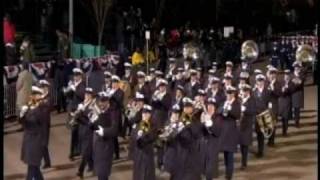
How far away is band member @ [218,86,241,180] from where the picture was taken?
14.1 metres

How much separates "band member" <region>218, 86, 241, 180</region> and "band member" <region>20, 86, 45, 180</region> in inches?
129

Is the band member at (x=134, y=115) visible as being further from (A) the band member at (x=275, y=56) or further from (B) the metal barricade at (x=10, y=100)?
(A) the band member at (x=275, y=56)

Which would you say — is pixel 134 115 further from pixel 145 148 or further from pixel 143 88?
pixel 143 88

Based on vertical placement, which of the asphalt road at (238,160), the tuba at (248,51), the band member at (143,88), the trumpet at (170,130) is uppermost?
the tuba at (248,51)

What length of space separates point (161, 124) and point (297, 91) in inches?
232

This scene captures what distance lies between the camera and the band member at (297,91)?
63.7 ft

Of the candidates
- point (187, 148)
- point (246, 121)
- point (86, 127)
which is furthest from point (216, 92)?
point (187, 148)

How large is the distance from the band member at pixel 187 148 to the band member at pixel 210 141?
572 millimetres

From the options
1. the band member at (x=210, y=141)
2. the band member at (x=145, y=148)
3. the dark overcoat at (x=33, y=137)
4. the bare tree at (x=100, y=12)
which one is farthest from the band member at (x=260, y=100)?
the bare tree at (x=100, y=12)

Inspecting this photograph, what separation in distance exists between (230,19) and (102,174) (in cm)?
2742

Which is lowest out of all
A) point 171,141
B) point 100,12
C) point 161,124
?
point 171,141

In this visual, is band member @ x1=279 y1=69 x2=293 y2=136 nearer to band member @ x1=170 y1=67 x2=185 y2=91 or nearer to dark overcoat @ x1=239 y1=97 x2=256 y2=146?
band member @ x1=170 y1=67 x2=185 y2=91

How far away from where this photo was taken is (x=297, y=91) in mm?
19734

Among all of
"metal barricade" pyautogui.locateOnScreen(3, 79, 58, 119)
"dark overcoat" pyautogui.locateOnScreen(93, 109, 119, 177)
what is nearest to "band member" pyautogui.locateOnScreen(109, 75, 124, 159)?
"dark overcoat" pyautogui.locateOnScreen(93, 109, 119, 177)
